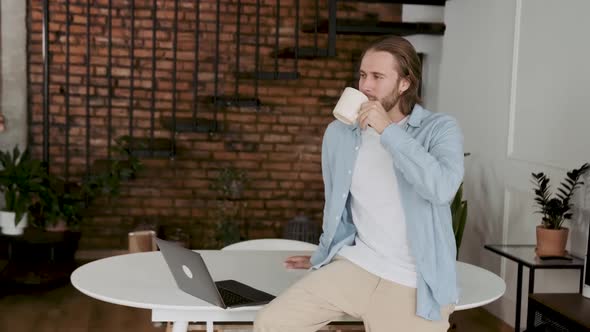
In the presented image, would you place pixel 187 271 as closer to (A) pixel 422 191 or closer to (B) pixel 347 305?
(B) pixel 347 305

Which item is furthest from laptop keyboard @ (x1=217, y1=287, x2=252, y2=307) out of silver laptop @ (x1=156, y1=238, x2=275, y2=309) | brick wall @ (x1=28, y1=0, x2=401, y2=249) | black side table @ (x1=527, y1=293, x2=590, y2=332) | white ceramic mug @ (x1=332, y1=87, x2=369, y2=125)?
brick wall @ (x1=28, y1=0, x2=401, y2=249)

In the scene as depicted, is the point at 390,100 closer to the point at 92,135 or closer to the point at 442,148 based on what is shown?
the point at 442,148

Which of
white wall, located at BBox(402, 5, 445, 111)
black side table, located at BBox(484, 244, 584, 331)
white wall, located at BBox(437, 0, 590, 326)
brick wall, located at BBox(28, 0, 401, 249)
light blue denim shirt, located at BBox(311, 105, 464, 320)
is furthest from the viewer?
brick wall, located at BBox(28, 0, 401, 249)

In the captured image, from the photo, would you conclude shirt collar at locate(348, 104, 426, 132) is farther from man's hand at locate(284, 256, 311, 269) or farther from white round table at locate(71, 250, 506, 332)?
man's hand at locate(284, 256, 311, 269)

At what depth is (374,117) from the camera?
2.11 m

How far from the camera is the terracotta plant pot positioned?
3820mm

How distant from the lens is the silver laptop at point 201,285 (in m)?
2.23

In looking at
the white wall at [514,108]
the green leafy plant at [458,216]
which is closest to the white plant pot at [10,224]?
the green leafy plant at [458,216]

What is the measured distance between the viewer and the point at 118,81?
617cm

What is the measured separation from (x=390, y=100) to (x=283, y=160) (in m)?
4.17

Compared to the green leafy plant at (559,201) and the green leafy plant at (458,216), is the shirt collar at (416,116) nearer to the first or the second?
the green leafy plant at (559,201)

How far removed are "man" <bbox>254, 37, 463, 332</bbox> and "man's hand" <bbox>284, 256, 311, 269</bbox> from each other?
38 cm

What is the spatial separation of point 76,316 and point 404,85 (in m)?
3.06

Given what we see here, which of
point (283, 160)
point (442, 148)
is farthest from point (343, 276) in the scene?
point (283, 160)
